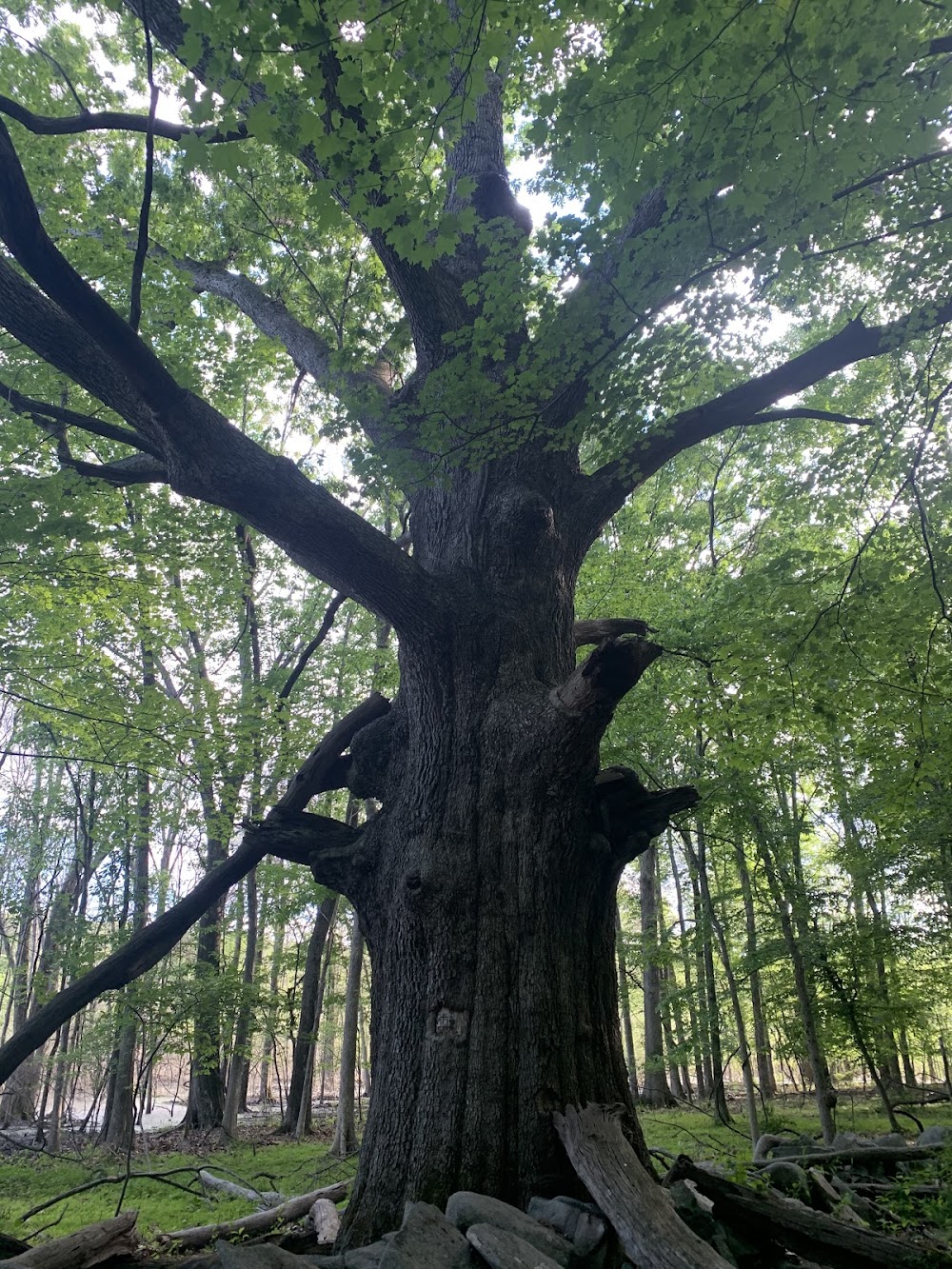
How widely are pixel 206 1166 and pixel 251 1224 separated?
1.61m

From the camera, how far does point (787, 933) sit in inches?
320

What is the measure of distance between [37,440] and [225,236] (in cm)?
284

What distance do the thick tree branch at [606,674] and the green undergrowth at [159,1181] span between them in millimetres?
4185

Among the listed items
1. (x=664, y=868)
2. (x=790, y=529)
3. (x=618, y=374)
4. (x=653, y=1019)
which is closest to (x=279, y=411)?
(x=790, y=529)

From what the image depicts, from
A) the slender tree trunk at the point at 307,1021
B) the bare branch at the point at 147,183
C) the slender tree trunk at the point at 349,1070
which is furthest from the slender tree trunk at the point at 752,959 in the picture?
the bare branch at the point at 147,183

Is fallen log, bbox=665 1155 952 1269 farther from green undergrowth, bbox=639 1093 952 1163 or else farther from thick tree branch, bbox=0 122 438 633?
green undergrowth, bbox=639 1093 952 1163

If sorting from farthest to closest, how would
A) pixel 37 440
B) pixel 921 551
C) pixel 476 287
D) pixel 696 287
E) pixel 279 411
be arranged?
pixel 279 411
pixel 37 440
pixel 921 551
pixel 476 287
pixel 696 287

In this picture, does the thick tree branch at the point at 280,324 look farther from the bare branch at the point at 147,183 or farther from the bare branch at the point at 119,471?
the bare branch at the point at 147,183

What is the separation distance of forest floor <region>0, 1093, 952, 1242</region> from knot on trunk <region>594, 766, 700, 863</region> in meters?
1.48

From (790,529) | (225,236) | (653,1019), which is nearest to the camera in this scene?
(225,236)

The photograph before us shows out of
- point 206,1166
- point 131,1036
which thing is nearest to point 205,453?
point 206,1166

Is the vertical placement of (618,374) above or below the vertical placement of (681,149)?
below

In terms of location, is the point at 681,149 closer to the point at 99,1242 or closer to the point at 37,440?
the point at 99,1242

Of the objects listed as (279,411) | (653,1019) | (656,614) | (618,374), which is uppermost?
(279,411)
